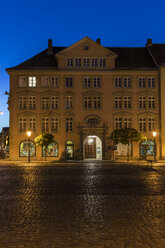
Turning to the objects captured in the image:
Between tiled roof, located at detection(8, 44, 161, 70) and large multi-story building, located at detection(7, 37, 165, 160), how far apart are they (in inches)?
6.4

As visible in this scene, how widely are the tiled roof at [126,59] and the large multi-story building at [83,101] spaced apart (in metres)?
0.16

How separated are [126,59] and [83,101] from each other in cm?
920

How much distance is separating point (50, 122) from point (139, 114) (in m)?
12.4

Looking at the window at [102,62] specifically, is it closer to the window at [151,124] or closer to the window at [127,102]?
the window at [127,102]

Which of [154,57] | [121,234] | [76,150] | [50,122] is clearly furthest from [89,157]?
[121,234]

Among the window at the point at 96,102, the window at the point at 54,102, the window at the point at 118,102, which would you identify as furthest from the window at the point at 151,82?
the window at the point at 54,102

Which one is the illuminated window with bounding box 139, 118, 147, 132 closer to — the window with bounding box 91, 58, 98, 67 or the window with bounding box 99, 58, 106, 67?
the window with bounding box 99, 58, 106, 67

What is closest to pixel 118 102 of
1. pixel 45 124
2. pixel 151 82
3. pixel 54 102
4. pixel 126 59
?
pixel 151 82

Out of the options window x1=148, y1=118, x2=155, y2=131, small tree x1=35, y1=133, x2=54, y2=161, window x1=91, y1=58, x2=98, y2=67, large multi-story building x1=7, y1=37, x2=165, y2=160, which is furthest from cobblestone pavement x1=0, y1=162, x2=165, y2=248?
window x1=91, y1=58, x2=98, y2=67

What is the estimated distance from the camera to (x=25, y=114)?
43.0 metres

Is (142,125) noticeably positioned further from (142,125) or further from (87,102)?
(87,102)

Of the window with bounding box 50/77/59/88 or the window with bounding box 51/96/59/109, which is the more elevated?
the window with bounding box 50/77/59/88

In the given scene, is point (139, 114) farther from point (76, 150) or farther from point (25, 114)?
point (25, 114)

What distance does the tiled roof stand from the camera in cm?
4372
